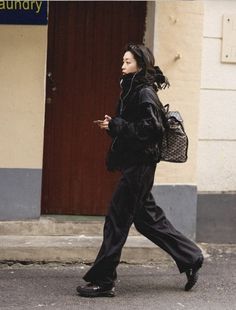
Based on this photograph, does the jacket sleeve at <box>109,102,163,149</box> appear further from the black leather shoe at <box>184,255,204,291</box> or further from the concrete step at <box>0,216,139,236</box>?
the concrete step at <box>0,216,139,236</box>

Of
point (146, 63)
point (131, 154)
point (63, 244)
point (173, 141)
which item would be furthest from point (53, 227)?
Answer: point (146, 63)

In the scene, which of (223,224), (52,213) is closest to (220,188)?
(223,224)

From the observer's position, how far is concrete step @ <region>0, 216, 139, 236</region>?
269 inches

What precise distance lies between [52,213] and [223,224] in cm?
172

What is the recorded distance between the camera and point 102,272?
17.7 ft

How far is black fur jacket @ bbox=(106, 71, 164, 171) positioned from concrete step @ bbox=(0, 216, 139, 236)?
1.64 metres

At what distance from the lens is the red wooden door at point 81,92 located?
23.4 ft

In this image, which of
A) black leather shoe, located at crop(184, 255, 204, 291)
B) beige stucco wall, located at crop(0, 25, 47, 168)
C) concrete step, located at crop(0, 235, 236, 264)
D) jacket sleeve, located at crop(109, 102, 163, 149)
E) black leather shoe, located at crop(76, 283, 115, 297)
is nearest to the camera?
jacket sleeve, located at crop(109, 102, 163, 149)

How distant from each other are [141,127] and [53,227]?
210 centimetres

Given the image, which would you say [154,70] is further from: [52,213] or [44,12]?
[52,213]

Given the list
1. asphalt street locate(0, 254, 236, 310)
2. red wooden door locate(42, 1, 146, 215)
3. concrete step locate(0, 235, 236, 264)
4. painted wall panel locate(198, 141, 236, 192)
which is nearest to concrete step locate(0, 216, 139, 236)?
concrete step locate(0, 235, 236, 264)

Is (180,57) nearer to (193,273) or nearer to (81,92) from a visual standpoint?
(81,92)

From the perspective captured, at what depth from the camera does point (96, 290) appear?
548cm

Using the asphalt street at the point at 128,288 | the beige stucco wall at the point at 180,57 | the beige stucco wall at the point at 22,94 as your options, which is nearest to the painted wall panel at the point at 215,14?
the beige stucco wall at the point at 180,57
